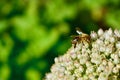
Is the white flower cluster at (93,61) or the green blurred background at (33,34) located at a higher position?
the green blurred background at (33,34)

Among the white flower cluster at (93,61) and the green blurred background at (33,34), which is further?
the green blurred background at (33,34)

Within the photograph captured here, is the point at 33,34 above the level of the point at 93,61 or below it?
above

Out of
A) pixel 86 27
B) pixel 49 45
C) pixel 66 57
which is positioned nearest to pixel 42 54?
pixel 49 45

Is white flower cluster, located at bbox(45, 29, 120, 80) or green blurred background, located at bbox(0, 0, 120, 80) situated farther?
green blurred background, located at bbox(0, 0, 120, 80)

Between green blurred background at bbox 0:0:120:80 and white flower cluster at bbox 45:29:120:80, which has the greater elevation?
green blurred background at bbox 0:0:120:80
